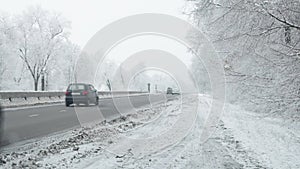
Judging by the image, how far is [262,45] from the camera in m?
7.27

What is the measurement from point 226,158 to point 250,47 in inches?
115

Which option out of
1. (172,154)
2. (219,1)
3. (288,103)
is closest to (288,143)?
(288,103)

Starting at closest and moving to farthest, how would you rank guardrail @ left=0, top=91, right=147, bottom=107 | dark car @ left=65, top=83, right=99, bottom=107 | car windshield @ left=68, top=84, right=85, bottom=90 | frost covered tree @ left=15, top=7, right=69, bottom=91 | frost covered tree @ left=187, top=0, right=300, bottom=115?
frost covered tree @ left=187, top=0, right=300, bottom=115, dark car @ left=65, top=83, right=99, bottom=107, car windshield @ left=68, top=84, right=85, bottom=90, guardrail @ left=0, top=91, right=147, bottom=107, frost covered tree @ left=15, top=7, right=69, bottom=91

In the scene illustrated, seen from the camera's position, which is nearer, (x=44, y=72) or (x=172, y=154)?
(x=172, y=154)

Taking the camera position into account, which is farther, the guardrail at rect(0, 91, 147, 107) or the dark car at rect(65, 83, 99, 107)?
the guardrail at rect(0, 91, 147, 107)

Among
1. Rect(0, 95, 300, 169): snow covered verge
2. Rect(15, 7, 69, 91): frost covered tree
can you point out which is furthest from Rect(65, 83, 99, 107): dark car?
Rect(15, 7, 69, 91): frost covered tree

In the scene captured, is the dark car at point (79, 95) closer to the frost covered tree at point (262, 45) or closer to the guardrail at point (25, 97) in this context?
the guardrail at point (25, 97)

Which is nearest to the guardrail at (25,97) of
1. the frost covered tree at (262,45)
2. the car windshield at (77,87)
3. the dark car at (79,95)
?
the dark car at (79,95)

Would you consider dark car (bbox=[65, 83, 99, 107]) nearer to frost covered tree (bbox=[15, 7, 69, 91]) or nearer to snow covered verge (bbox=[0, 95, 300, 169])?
snow covered verge (bbox=[0, 95, 300, 169])

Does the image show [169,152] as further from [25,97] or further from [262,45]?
[25,97]

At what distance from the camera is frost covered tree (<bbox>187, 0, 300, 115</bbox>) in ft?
21.0

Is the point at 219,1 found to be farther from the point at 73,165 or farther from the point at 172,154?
the point at 73,165

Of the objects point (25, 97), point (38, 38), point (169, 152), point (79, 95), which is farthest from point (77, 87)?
point (38, 38)

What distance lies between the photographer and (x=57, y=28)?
167 feet
